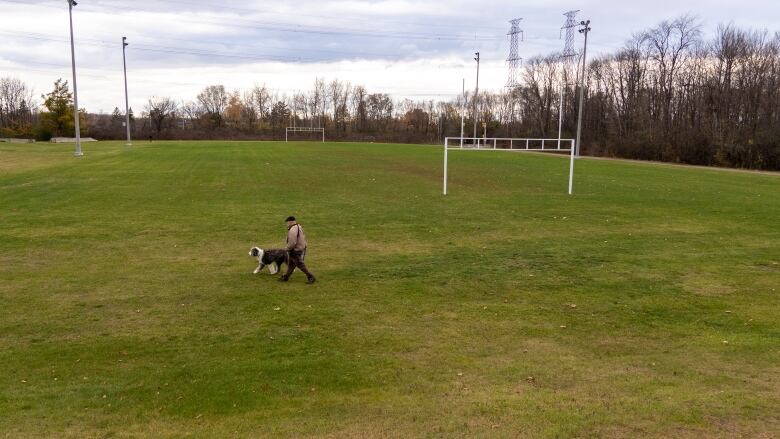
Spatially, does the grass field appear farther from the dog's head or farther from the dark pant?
the dog's head

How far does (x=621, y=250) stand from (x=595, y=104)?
72.9 metres

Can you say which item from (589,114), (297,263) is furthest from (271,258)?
(589,114)

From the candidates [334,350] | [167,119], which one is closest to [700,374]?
[334,350]

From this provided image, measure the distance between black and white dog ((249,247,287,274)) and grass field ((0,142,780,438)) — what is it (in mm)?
281

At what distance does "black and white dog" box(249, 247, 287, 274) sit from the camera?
10.8m

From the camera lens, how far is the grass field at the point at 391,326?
5602 mm

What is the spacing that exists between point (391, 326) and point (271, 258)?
11.5 feet

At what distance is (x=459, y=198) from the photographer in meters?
23.1

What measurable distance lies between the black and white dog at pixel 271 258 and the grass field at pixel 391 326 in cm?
28

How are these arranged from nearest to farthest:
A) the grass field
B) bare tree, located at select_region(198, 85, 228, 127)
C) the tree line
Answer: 1. the grass field
2. the tree line
3. bare tree, located at select_region(198, 85, 228, 127)

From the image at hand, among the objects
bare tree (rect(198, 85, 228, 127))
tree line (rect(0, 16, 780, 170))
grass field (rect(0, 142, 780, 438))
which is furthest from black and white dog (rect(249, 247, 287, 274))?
bare tree (rect(198, 85, 228, 127))

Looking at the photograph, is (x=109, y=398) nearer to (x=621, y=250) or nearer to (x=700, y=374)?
(x=700, y=374)

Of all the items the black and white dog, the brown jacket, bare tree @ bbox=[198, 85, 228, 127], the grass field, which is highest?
bare tree @ bbox=[198, 85, 228, 127]

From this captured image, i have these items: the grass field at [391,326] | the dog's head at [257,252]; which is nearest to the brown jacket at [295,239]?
the grass field at [391,326]
